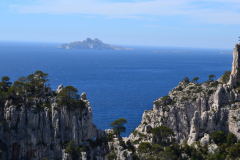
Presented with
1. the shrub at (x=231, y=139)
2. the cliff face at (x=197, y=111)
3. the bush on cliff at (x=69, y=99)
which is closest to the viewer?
the shrub at (x=231, y=139)

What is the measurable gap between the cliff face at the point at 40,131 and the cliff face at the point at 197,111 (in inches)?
570

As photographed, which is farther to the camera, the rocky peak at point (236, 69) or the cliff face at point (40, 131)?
the rocky peak at point (236, 69)

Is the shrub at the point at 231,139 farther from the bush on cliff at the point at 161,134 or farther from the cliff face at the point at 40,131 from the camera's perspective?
the cliff face at the point at 40,131

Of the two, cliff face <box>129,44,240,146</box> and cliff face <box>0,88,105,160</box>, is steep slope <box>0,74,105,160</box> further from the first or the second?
cliff face <box>129,44,240,146</box>

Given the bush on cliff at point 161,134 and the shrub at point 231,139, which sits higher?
the shrub at point 231,139

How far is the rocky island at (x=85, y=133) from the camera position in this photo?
187ft

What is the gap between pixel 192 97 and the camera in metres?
74.9

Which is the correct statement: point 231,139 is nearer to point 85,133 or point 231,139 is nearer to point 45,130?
point 85,133

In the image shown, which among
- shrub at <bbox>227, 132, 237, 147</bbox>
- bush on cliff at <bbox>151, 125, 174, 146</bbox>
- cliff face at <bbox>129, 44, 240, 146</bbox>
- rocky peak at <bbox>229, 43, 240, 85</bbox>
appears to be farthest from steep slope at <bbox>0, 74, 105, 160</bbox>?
rocky peak at <bbox>229, 43, 240, 85</bbox>

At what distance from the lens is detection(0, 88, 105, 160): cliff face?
60.8 meters

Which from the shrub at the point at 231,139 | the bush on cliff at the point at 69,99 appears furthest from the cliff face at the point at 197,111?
the bush on cliff at the point at 69,99

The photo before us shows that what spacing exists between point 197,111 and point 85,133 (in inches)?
1063

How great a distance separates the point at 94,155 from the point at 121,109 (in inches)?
2701

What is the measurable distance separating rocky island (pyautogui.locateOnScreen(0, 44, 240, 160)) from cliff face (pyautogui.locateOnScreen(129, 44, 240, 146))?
218 mm
